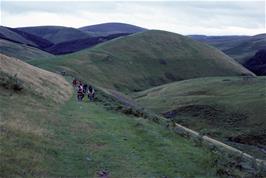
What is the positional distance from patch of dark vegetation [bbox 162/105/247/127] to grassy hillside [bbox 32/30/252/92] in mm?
41303

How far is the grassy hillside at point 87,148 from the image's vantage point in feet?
64.7

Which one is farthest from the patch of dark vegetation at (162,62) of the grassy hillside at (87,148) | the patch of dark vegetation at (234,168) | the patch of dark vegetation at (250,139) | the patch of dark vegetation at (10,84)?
the patch of dark vegetation at (234,168)

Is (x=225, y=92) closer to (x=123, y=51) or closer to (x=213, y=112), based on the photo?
(x=213, y=112)

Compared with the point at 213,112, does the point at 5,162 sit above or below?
above

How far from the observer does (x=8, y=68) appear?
49.1 m

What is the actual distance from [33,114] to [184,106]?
58.2 metres

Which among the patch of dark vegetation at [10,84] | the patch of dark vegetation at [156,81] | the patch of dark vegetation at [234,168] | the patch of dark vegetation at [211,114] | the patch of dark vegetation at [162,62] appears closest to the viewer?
the patch of dark vegetation at [234,168]

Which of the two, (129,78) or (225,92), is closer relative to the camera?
(225,92)

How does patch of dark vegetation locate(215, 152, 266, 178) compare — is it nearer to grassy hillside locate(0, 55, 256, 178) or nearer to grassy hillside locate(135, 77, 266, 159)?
grassy hillside locate(0, 55, 256, 178)

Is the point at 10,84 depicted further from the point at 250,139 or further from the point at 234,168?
the point at 250,139

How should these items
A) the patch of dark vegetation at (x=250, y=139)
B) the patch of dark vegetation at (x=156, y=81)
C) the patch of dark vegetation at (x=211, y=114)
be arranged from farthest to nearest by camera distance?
the patch of dark vegetation at (x=156, y=81) < the patch of dark vegetation at (x=211, y=114) < the patch of dark vegetation at (x=250, y=139)

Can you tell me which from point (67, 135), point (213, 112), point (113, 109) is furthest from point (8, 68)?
point (213, 112)

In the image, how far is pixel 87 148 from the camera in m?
24.1

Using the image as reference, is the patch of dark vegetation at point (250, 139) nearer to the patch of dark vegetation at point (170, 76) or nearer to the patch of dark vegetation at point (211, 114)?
the patch of dark vegetation at point (211, 114)
